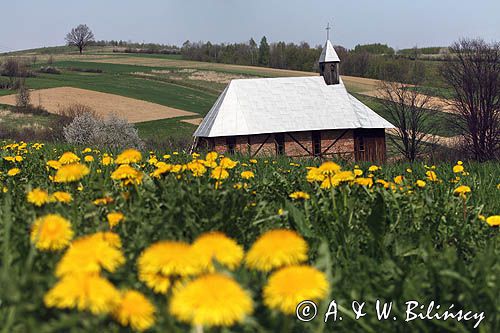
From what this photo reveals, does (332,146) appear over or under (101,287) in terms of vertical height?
under

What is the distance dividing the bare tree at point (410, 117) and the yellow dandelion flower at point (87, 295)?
44371 millimetres

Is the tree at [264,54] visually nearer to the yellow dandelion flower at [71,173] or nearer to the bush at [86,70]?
the bush at [86,70]

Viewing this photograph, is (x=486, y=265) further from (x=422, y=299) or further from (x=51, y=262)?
(x=51, y=262)

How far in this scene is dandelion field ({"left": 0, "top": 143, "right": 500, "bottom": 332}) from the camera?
97 cm

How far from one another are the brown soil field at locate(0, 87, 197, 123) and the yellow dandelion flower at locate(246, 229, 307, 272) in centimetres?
5114

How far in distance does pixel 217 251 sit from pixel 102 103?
56780 mm

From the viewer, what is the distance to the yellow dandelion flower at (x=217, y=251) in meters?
1.14

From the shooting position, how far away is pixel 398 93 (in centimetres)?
4909

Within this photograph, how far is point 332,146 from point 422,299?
121 feet

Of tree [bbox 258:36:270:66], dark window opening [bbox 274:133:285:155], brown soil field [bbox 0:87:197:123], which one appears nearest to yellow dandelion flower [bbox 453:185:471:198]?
dark window opening [bbox 274:133:285:155]

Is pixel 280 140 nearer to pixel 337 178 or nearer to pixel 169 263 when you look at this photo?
pixel 337 178

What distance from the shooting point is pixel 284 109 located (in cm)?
3800

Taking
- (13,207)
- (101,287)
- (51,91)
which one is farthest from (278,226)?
(51,91)

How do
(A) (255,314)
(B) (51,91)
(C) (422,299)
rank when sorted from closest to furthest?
(A) (255,314) → (C) (422,299) → (B) (51,91)
